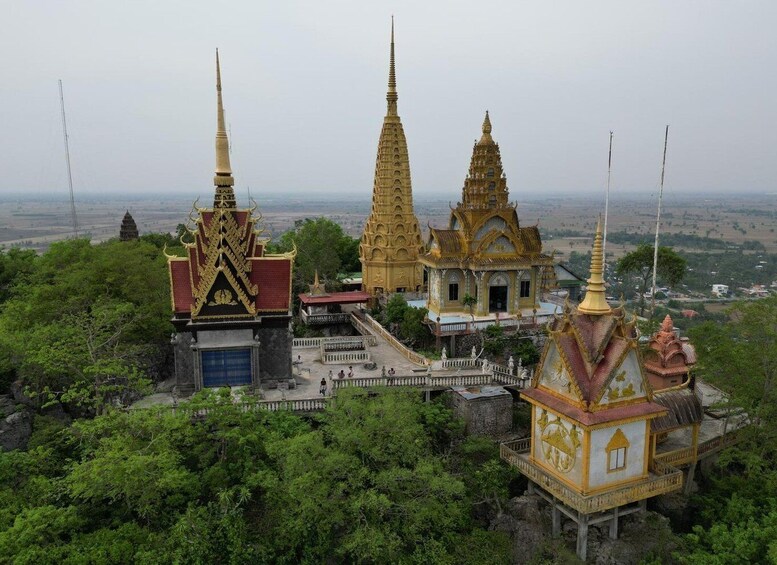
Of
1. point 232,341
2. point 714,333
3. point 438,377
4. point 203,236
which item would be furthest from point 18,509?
point 714,333

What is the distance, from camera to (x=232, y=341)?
80.3 feet

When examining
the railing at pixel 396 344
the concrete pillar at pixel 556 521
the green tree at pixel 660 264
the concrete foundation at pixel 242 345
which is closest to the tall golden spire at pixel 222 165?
the concrete foundation at pixel 242 345

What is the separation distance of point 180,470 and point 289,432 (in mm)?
3640

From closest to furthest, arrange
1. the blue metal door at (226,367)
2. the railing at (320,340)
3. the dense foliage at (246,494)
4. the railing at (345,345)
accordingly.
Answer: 1. the dense foliage at (246,494)
2. the blue metal door at (226,367)
3. the railing at (345,345)
4. the railing at (320,340)

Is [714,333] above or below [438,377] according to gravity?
above

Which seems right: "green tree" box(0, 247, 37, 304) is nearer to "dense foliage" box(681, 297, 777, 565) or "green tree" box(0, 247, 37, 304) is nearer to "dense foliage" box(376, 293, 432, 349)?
"dense foliage" box(376, 293, 432, 349)

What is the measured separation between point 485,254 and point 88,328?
22.4 meters

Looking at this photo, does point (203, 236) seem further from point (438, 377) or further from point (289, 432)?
point (438, 377)

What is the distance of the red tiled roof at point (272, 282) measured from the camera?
25062 mm

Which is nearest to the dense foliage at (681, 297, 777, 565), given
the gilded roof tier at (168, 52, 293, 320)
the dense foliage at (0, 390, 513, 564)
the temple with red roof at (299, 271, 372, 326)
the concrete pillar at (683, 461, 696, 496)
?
the concrete pillar at (683, 461, 696, 496)

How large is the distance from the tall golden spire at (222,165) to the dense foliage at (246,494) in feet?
33.0

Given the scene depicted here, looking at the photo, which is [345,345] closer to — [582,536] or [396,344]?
[396,344]

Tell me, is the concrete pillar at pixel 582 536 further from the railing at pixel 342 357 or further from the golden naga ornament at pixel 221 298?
the golden naga ornament at pixel 221 298

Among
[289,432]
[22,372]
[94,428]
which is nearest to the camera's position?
[94,428]
